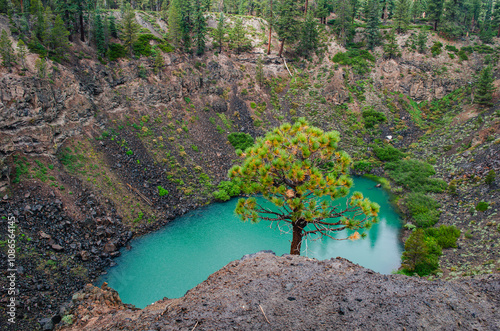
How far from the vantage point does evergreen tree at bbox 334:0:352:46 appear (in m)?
54.9

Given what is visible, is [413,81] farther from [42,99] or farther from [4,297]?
[4,297]

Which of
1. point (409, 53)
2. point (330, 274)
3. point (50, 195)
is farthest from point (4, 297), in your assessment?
point (409, 53)

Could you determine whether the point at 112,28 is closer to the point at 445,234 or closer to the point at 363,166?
the point at 363,166

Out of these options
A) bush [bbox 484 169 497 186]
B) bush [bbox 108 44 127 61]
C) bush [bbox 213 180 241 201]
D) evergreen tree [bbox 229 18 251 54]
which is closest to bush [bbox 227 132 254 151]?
bush [bbox 213 180 241 201]

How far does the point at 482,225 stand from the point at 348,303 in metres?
21.5

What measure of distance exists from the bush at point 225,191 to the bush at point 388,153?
22132 millimetres

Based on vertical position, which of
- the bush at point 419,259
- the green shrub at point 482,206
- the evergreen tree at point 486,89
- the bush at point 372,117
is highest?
the evergreen tree at point 486,89

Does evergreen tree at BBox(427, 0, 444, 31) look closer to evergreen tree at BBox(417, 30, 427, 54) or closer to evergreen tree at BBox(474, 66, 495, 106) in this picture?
evergreen tree at BBox(417, 30, 427, 54)

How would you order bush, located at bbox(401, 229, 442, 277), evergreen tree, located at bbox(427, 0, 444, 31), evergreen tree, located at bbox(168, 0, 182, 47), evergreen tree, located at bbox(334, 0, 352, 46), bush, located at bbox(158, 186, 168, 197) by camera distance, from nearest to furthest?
bush, located at bbox(401, 229, 442, 277), bush, located at bbox(158, 186, 168, 197), evergreen tree, located at bbox(168, 0, 182, 47), evergreen tree, located at bbox(334, 0, 352, 46), evergreen tree, located at bbox(427, 0, 444, 31)

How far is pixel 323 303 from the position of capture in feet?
25.5

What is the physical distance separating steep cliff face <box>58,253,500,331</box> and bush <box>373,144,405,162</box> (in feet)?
110

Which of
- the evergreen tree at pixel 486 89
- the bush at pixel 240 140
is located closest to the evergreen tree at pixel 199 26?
the bush at pixel 240 140

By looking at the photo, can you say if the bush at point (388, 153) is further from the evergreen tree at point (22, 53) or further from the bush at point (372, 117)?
the evergreen tree at point (22, 53)

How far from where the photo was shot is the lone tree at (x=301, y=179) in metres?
10.5
